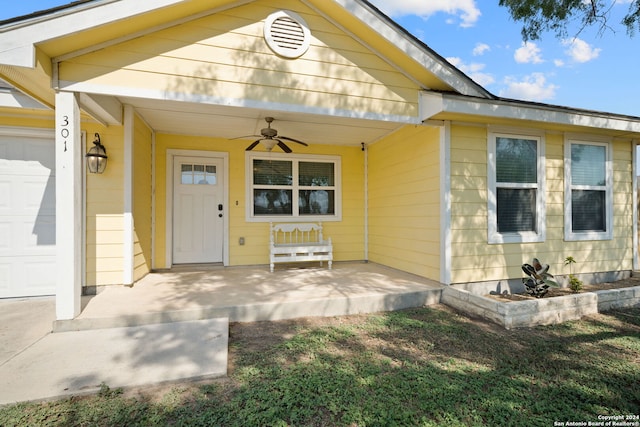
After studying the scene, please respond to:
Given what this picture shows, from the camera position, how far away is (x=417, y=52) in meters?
3.79

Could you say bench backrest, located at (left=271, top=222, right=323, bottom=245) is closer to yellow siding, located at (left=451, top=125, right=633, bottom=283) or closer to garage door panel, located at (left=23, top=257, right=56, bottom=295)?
yellow siding, located at (left=451, top=125, right=633, bottom=283)

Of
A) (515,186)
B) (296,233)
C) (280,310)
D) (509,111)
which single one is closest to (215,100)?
(280,310)

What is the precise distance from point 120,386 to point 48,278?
3.06 meters

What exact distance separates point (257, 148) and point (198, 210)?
1628 millimetres

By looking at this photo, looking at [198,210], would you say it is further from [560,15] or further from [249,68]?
[560,15]

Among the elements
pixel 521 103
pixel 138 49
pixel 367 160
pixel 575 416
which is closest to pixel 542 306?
pixel 575 416

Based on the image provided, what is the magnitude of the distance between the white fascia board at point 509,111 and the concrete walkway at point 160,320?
2.40 meters

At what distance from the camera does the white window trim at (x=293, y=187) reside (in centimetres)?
571

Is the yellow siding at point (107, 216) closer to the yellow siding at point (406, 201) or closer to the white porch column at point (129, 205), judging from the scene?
the white porch column at point (129, 205)

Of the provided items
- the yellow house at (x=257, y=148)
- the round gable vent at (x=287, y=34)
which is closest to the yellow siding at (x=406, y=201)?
the yellow house at (x=257, y=148)

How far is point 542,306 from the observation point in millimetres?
3342

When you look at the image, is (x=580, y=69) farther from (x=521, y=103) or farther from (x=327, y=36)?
(x=327, y=36)

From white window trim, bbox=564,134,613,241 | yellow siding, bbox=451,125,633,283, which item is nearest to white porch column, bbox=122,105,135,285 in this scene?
→ yellow siding, bbox=451,125,633,283

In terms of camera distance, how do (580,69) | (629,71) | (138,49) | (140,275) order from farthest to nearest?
(580,69) → (629,71) → (140,275) → (138,49)
